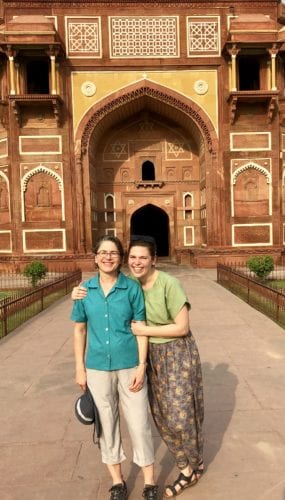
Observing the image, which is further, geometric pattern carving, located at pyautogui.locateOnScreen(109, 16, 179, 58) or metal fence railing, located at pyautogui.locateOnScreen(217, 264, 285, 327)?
geometric pattern carving, located at pyautogui.locateOnScreen(109, 16, 179, 58)

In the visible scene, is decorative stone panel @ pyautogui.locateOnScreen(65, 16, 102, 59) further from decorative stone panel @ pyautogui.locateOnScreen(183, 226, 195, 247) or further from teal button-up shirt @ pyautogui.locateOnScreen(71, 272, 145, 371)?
teal button-up shirt @ pyautogui.locateOnScreen(71, 272, 145, 371)

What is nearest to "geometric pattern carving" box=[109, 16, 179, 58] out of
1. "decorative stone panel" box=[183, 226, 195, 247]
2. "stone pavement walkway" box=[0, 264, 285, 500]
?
"decorative stone panel" box=[183, 226, 195, 247]

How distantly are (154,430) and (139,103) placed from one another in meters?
15.6

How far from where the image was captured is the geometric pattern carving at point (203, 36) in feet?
53.0

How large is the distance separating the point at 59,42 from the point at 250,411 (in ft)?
50.3

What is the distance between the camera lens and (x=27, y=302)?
7.78 metres

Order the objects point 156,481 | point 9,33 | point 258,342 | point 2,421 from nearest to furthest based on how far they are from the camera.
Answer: point 156,481, point 2,421, point 258,342, point 9,33

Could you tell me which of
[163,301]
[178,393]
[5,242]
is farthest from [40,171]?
[178,393]

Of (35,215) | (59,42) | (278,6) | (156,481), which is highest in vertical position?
(278,6)

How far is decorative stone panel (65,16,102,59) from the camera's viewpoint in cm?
1597

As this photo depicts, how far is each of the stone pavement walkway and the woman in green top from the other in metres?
0.32

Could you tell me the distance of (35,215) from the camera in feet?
53.5

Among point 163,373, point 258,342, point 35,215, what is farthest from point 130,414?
point 35,215

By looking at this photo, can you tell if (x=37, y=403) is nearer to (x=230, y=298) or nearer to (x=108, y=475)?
(x=108, y=475)
